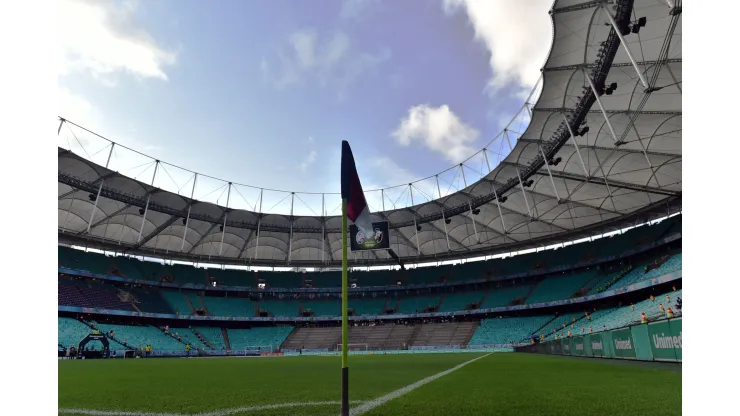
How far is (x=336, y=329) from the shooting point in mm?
58625

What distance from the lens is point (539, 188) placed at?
40.2m

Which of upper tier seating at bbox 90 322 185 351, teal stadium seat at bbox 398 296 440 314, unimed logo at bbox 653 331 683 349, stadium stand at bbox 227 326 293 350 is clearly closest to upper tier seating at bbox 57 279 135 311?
upper tier seating at bbox 90 322 185 351

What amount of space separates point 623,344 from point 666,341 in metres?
4.23

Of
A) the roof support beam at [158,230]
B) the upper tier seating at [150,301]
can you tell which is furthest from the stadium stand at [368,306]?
the roof support beam at [158,230]

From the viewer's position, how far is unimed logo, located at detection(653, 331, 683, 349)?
12.3 metres

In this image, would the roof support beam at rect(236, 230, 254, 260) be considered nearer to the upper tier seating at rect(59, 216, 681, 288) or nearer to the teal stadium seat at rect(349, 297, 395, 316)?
the upper tier seating at rect(59, 216, 681, 288)

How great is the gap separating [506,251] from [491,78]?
112 feet

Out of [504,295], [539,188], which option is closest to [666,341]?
[539,188]

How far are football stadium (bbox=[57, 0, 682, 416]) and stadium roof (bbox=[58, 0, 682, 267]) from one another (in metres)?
0.19

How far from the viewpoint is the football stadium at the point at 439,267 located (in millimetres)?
7910

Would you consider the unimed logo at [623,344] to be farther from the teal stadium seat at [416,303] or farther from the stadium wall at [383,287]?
the teal stadium seat at [416,303]

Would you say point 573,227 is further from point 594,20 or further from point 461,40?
point 461,40
